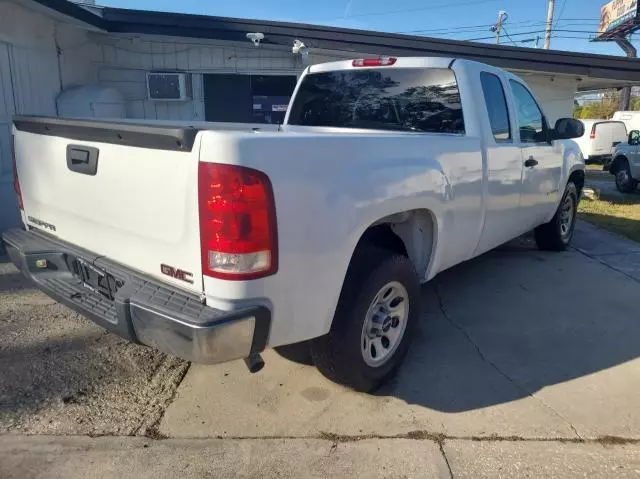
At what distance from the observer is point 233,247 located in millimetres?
2135

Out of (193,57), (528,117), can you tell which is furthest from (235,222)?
(193,57)

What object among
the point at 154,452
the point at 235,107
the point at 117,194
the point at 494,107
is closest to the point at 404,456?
the point at 154,452

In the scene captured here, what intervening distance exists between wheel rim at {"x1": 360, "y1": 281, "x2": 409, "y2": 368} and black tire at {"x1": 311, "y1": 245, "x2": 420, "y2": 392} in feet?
0.20

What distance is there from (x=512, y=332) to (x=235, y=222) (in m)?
2.80

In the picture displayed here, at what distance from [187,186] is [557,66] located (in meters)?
12.6

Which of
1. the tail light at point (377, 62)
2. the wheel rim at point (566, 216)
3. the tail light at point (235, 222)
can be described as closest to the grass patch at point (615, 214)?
the wheel rim at point (566, 216)

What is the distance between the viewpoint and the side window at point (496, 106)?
4121mm

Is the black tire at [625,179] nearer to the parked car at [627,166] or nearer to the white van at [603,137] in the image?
the parked car at [627,166]

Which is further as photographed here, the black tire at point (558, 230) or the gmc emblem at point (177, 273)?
the black tire at point (558, 230)

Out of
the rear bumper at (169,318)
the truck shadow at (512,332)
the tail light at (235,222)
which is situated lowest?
the truck shadow at (512,332)

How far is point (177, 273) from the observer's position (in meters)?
2.34

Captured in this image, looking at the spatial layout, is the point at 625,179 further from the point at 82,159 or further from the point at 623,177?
the point at 82,159

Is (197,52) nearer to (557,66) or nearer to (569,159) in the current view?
(569,159)

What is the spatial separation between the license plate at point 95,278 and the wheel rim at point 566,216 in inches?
214
